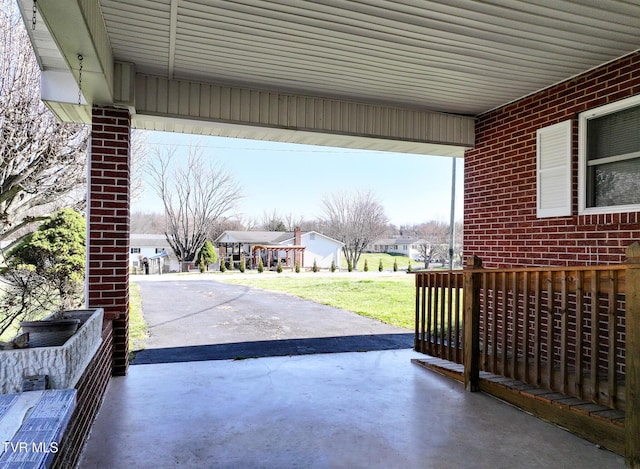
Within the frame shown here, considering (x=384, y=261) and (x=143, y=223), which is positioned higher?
(x=143, y=223)

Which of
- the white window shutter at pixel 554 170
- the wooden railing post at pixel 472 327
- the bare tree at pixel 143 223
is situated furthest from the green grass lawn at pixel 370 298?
the bare tree at pixel 143 223

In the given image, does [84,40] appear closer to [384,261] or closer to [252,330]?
[252,330]

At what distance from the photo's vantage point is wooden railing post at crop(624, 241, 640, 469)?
2576mm

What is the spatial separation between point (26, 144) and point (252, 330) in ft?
14.0

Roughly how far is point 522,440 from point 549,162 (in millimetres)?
2850

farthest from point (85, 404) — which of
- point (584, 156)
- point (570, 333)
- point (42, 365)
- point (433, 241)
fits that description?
point (433, 241)

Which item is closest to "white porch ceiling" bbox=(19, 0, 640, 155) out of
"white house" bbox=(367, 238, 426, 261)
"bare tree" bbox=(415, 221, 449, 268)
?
"bare tree" bbox=(415, 221, 449, 268)

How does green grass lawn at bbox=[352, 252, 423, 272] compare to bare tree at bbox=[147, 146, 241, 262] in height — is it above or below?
below

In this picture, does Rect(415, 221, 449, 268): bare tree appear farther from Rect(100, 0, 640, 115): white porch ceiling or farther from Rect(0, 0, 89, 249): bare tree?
Rect(100, 0, 640, 115): white porch ceiling

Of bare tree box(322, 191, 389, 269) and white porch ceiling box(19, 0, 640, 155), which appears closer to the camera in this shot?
white porch ceiling box(19, 0, 640, 155)

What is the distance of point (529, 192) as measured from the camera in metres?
4.80

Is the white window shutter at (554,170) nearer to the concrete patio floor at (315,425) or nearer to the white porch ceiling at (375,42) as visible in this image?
the white porch ceiling at (375,42)

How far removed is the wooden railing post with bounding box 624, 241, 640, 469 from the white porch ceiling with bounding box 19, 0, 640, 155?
177cm

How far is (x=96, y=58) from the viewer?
9.94 feet
